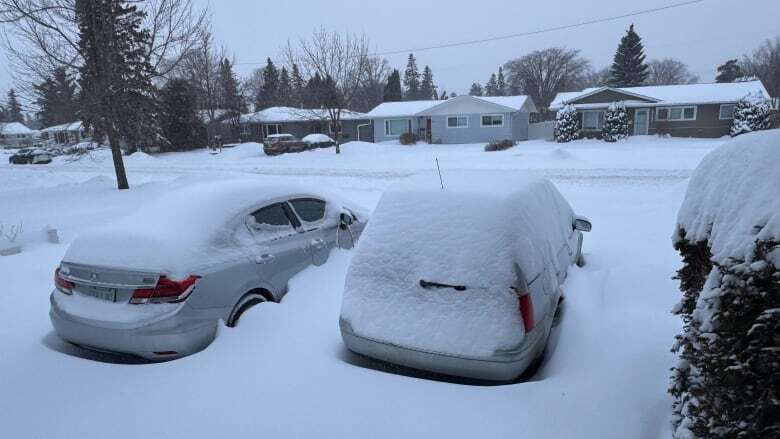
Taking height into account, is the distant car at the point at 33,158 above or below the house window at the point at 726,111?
below

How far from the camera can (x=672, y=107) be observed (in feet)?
111

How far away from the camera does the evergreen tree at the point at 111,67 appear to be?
1545 centimetres

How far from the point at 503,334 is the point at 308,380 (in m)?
1.46

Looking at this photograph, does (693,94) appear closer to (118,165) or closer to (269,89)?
(118,165)

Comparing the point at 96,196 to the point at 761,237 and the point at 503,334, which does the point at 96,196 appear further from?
the point at 761,237

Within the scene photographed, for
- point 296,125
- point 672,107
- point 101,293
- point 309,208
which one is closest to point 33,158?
point 296,125

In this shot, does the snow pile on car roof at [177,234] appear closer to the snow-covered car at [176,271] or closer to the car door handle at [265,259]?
the snow-covered car at [176,271]

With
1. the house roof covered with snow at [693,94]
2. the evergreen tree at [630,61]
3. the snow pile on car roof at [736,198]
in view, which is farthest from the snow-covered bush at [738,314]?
the evergreen tree at [630,61]

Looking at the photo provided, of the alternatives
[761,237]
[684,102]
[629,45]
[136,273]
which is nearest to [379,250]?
[136,273]

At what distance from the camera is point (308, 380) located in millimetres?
3455

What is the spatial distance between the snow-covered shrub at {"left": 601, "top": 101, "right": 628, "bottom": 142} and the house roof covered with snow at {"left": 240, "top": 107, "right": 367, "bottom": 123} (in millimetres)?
19580

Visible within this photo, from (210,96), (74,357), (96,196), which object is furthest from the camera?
(210,96)

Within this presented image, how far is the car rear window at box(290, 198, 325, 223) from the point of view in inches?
221

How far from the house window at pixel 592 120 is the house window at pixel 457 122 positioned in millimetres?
8712
